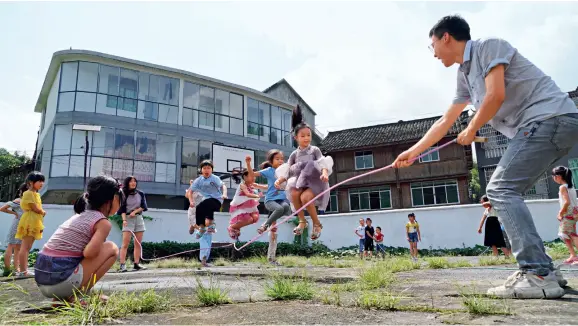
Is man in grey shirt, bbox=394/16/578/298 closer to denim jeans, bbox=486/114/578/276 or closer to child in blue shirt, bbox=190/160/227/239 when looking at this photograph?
denim jeans, bbox=486/114/578/276

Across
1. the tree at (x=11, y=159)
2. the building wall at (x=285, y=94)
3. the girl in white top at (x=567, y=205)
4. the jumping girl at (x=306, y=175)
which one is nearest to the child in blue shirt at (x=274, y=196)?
the jumping girl at (x=306, y=175)

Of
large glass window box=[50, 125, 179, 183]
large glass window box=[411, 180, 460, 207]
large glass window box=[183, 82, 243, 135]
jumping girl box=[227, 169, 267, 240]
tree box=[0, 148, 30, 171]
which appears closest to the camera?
jumping girl box=[227, 169, 267, 240]

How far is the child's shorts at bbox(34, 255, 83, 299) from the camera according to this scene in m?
2.85

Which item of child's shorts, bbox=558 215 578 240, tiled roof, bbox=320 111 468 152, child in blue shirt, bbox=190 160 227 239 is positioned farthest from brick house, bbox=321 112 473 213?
child in blue shirt, bbox=190 160 227 239

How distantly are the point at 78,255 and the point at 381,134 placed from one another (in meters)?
27.2

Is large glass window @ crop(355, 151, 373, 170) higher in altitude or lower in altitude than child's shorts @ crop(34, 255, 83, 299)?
higher

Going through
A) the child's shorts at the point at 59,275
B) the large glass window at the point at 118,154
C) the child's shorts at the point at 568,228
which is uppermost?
the large glass window at the point at 118,154

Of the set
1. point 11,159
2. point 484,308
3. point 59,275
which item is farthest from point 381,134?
point 11,159

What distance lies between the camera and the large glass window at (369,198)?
26.6 m

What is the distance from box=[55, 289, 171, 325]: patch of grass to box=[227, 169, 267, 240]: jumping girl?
3.96 m

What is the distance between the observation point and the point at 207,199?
6.88m

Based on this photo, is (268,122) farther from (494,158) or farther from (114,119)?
(494,158)

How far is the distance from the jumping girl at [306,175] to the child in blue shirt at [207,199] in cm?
185

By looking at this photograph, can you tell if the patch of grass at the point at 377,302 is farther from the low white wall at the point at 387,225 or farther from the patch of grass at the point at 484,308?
the low white wall at the point at 387,225
